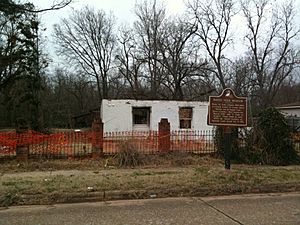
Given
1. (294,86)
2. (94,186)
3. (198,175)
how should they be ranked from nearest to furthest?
(94,186) → (198,175) → (294,86)

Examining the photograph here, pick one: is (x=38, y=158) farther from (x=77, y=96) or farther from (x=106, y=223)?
(x=77, y=96)

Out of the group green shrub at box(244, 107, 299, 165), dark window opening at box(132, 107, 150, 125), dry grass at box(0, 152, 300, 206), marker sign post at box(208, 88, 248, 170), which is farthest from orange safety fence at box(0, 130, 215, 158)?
dark window opening at box(132, 107, 150, 125)

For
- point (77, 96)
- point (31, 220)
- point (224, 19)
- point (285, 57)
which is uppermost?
point (224, 19)

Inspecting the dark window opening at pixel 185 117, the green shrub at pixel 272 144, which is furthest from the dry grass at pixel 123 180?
the dark window opening at pixel 185 117

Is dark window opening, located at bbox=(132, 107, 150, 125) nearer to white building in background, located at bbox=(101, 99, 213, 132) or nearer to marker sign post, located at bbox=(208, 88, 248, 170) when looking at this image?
white building in background, located at bbox=(101, 99, 213, 132)

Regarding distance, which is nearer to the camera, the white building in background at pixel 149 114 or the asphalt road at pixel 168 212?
the asphalt road at pixel 168 212

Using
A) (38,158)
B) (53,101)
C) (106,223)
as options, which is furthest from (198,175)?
(53,101)

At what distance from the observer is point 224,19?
4494 cm

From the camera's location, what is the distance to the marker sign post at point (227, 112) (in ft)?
34.0

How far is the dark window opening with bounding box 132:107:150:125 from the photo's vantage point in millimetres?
24906

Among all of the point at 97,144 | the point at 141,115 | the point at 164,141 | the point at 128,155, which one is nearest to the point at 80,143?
the point at 97,144

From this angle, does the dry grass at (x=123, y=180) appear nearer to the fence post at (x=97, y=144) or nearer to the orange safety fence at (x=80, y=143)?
the orange safety fence at (x=80, y=143)

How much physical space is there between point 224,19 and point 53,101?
24317 millimetres

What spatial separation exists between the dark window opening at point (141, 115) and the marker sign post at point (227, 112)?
1445cm
